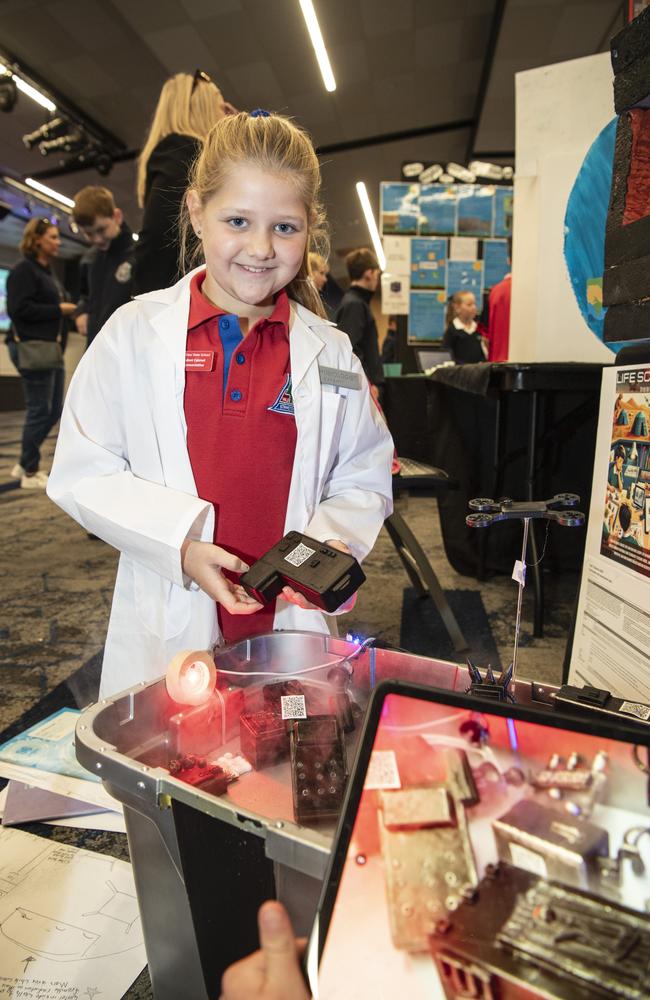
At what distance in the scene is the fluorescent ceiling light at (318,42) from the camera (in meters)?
3.97

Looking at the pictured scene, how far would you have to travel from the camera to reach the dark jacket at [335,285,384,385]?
3.17 meters

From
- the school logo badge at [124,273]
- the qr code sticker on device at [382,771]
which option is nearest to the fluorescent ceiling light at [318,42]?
the school logo badge at [124,273]

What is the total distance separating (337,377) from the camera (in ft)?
3.15

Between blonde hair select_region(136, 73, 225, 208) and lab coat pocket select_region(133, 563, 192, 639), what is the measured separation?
101cm

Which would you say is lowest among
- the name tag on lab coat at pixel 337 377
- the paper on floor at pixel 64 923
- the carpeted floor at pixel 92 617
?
the carpeted floor at pixel 92 617

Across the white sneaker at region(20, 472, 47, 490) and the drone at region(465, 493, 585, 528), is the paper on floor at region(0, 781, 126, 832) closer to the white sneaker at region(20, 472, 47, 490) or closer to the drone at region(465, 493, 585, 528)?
the drone at region(465, 493, 585, 528)

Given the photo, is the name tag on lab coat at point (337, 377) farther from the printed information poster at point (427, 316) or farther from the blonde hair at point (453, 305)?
the printed information poster at point (427, 316)

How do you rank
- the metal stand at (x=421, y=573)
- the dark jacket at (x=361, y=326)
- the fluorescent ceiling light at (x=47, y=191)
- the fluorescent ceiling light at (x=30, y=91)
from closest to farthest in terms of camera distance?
the metal stand at (x=421, y=573), the dark jacket at (x=361, y=326), the fluorescent ceiling light at (x=30, y=91), the fluorescent ceiling light at (x=47, y=191)

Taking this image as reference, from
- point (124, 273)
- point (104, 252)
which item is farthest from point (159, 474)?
point (104, 252)

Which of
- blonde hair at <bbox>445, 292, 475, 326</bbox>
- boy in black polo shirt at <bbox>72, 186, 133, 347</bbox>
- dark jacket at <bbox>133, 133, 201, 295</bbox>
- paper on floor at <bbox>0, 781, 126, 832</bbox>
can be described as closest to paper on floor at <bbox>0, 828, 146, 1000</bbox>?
paper on floor at <bbox>0, 781, 126, 832</bbox>

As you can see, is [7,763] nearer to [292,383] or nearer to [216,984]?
[216,984]

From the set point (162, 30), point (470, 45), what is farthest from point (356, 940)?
point (470, 45)

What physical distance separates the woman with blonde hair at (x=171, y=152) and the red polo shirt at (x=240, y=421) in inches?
23.2

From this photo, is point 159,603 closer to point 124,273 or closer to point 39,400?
point 124,273
